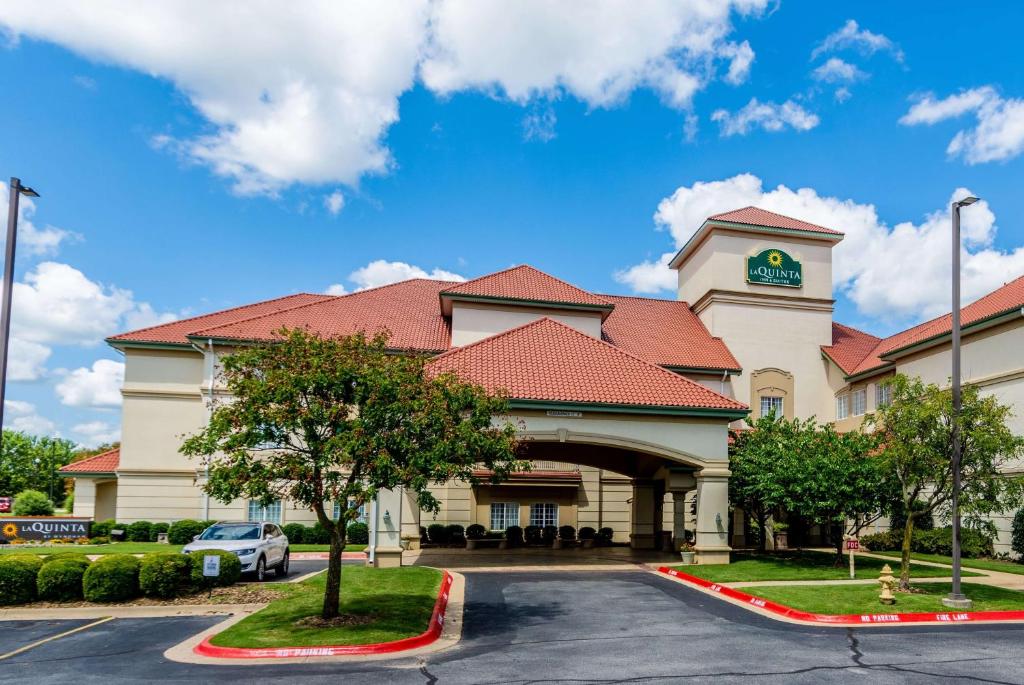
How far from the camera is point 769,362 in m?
38.3

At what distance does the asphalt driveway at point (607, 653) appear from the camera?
11.2 m

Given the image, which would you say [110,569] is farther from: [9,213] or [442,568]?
[442,568]

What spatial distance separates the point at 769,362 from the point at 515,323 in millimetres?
13469

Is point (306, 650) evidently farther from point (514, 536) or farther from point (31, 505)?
point (31, 505)

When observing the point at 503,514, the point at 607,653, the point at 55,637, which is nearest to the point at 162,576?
the point at 55,637

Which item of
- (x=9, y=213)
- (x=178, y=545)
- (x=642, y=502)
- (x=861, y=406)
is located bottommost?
(x=178, y=545)

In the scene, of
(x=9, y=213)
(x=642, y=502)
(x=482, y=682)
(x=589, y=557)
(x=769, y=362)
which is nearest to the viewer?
(x=482, y=682)

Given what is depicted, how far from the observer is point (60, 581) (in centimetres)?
1734

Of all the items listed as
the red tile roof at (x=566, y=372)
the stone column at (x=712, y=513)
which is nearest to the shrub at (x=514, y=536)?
the red tile roof at (x=566, y=372)

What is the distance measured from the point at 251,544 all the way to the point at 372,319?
16.3 m

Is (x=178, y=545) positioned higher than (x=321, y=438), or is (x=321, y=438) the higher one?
(x=321, y=438)

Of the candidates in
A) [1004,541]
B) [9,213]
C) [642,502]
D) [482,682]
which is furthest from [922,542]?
[9,213]

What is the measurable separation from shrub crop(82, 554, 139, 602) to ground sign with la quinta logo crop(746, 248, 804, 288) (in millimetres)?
30946

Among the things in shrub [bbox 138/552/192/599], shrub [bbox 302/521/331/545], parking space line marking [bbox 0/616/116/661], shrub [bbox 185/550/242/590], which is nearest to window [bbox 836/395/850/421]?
shrub [bbox 302/521/331/545]
